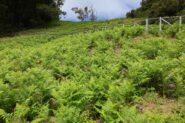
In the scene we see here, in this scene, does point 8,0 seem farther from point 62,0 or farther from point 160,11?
point 160,11

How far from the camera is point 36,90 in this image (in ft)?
12.3

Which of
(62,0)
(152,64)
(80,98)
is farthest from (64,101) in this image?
(62,0)

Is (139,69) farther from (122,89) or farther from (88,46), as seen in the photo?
(88,46)

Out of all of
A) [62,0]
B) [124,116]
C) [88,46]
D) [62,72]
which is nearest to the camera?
Result: [124,116]

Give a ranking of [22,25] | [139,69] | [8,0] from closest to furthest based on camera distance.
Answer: [139,69] → [8,0] → [22,25]

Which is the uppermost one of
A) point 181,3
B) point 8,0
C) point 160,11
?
point 8,0

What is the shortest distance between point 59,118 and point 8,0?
47.6 meters

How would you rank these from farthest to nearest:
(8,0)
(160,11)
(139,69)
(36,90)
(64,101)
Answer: (8,0), (160,11), (139,69), (36,90), (64,101)

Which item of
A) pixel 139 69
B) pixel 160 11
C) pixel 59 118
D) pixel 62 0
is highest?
pixel 62 0

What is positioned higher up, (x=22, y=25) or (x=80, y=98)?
(x=22, y=25)

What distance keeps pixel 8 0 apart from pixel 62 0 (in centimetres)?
2086

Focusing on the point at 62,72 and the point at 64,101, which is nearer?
the point at 64,101

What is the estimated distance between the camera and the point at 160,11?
→ 73.9 ft

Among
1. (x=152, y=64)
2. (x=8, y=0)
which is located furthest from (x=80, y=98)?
(x=8, y=0)
